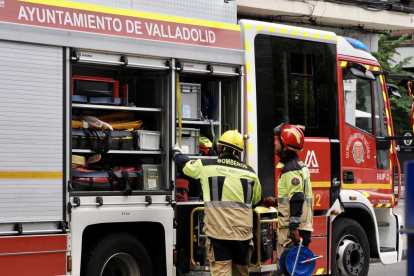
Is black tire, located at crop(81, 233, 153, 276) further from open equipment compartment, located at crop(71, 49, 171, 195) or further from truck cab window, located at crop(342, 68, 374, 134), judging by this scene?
truck cab window, located at crop(342, 68, 374, 134)

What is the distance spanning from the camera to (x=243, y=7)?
19047mm

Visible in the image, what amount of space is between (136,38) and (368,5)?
50.0 feet

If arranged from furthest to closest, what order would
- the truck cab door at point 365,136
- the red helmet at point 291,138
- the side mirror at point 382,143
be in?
the side mirror at point 382,143, the truck cab door at point 365,136, the red helmet at point 291,138

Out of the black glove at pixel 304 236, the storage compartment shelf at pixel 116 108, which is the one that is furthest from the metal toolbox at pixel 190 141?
the black glove at pixel 304 236

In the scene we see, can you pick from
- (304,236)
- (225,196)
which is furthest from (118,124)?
(304,236)

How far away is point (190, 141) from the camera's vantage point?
26.1 feet

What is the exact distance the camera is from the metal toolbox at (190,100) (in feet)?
26.0

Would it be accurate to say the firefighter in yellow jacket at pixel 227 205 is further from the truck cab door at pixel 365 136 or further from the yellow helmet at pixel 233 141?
the truck cab door at pixel 365 136

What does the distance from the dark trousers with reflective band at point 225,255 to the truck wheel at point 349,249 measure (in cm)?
245

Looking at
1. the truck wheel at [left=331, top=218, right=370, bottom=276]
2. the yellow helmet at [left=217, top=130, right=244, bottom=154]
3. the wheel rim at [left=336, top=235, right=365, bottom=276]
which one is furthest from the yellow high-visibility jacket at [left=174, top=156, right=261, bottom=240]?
the wheel rim at [left=336, top=235, right=365, bottom=276]

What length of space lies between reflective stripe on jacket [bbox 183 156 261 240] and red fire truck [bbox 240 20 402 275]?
1153 mm

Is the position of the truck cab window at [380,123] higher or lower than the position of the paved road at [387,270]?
higher

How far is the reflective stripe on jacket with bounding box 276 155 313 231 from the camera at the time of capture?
7.61 metres

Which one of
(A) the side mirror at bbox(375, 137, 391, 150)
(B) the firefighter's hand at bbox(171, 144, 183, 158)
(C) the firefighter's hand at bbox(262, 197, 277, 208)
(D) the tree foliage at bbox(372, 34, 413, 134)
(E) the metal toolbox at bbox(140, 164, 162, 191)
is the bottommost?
(C) the firefighter's hand at bbox(262, 197, 277, 208)
